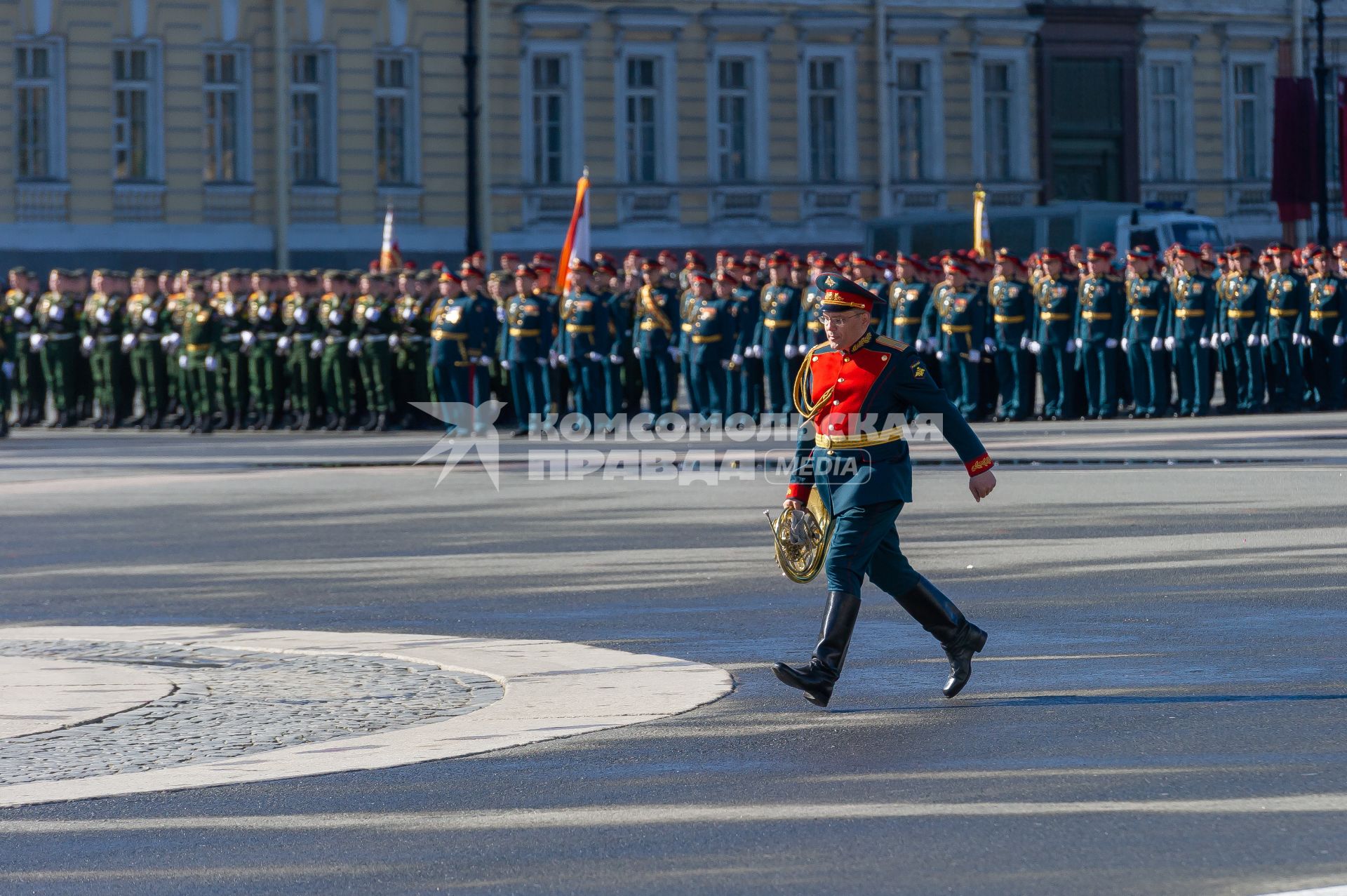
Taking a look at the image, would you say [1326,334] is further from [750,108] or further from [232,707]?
[750,108]

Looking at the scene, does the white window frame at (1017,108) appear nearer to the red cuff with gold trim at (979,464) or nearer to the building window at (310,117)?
the building window at (310,117)

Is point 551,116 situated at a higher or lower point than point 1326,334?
higher

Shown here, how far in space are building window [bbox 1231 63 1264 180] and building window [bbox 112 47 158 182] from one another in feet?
70.1

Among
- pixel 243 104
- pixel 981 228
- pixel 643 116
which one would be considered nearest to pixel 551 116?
pixel 643 116

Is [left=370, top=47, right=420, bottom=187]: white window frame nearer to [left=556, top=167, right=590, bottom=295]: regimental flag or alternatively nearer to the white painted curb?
[left=556, top=167, right=590, bottom=295]: regimental flag

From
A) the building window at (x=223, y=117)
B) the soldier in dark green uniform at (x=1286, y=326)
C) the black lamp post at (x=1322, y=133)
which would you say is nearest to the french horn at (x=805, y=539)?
the soldier in dark green uniform at (x=1286, y=326)

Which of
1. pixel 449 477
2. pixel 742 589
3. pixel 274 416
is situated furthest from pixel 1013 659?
pixel 274 416

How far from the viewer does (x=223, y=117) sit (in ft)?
137

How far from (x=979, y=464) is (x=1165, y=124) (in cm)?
4185

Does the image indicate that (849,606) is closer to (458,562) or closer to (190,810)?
(190,810)

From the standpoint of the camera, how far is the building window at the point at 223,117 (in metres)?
41.3

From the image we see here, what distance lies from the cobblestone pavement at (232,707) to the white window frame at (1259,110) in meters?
41.9

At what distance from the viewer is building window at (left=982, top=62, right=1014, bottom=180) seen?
161 ft

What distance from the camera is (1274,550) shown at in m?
14.5
